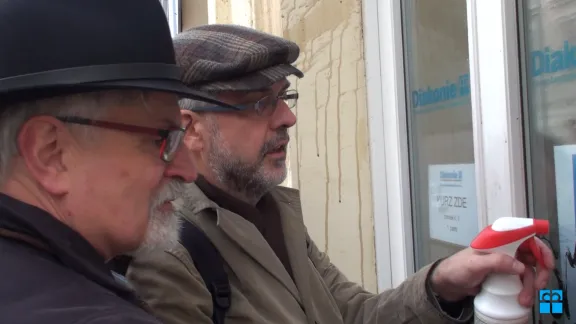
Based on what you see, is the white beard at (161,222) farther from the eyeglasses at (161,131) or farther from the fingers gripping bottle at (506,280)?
the fingers gripping bottle at (506,280)

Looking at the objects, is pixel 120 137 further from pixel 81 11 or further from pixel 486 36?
pixel 486 36

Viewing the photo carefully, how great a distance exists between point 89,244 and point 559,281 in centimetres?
139

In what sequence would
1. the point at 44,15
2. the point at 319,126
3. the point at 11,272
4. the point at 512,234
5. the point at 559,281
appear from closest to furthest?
the point at 11,272 → the point at 44,15 → the point at 512,234 → the point at 559,281 → the point at 319,126

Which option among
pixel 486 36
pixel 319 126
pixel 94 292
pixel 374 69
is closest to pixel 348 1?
pixel 374 69

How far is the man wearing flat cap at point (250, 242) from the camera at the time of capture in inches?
50.3

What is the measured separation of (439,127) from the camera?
229cm

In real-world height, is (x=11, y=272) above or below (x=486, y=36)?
below

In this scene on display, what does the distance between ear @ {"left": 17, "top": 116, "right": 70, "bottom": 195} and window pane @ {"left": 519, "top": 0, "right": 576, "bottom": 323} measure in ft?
4.52

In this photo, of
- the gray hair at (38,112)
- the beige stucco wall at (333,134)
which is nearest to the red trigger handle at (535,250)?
the gray hair at (38,112)

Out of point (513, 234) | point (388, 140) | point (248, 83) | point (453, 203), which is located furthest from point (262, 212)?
point (388, 140)

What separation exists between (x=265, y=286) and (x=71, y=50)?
83 centimetres

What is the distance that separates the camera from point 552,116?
166 centimetres

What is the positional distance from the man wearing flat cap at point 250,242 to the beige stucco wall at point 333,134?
96 centimetres

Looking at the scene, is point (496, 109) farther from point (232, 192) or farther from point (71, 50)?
point (71, 50)
